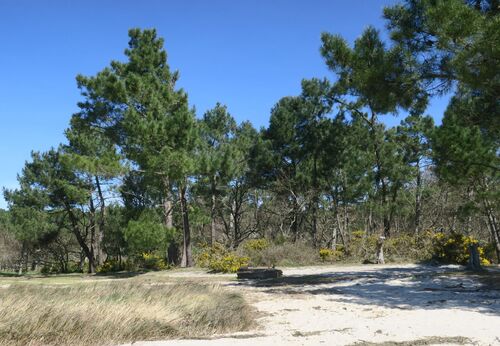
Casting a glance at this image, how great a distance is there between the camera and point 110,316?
6094 millimetres

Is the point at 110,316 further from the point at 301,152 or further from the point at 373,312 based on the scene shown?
the point at 301,152

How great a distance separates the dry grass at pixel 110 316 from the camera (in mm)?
5699

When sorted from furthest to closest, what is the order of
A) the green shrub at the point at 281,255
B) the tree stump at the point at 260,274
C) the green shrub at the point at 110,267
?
the green shrub at the point at 110,267, the green shrub at the point at 281,255, the tree stump at the point at 260,274

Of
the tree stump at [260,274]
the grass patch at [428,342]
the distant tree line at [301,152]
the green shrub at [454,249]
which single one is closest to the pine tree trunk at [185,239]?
the distant tree line at [301,152]

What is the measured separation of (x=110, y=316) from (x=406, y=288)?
7280 millimetres

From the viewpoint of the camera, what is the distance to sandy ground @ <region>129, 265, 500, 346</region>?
5.89m

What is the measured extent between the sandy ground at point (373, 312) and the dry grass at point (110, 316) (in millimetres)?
373

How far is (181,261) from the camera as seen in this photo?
22734 mm

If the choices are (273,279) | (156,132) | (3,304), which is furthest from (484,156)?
(156,132)

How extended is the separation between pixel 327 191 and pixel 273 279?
563 inches

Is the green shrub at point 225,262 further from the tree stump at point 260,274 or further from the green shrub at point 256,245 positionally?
the tree stump at point 260,274

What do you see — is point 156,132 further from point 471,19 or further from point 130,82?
point 471,19

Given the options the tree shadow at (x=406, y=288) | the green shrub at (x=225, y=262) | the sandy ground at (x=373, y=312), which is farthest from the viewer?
the green shrub at (x=225, y=262)

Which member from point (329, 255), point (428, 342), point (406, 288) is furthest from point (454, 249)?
point (428, 342)
